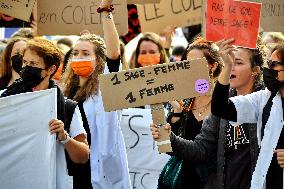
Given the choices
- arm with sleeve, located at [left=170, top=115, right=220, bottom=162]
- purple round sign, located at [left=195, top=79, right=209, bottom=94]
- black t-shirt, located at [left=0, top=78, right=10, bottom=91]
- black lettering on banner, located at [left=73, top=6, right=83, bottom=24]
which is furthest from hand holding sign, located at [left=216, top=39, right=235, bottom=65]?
black t-shirt, located at [left=0, top=78, right=10, bottom=91]

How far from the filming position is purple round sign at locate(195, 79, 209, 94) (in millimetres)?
5223

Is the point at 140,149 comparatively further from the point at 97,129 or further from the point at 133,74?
the point at 133,74

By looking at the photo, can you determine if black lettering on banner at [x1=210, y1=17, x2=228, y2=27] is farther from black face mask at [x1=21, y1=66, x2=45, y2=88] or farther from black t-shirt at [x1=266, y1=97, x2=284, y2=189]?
black face mask at [x1=21, y1=66, x2=45, y2=88]

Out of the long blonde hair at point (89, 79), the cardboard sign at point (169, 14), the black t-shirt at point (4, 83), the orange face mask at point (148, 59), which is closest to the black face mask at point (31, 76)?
the long blonde hair at point (89, 79)

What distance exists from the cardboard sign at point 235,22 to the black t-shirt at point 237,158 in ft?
1.96

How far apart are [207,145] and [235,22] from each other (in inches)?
33.8

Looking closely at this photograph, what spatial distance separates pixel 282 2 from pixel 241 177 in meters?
1.56

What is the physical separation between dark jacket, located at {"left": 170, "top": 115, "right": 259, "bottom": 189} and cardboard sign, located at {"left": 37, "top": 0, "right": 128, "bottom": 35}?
1.59 metres

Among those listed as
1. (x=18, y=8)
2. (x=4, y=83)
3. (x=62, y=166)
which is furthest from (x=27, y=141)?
(x=4, y=83)

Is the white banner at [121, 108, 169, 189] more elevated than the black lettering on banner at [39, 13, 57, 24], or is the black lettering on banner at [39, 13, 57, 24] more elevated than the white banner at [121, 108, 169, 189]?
the black lettering on banner at [39, 13, 57, 24]

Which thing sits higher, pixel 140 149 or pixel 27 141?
pixel 27 141

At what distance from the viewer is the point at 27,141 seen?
522 cm

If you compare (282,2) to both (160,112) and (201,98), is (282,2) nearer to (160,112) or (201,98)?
(201,98)

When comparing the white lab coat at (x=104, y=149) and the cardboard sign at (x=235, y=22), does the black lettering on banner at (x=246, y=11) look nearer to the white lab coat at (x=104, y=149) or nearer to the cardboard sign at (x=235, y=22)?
the cardboard sign at (x=235, y=22)
